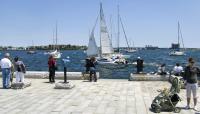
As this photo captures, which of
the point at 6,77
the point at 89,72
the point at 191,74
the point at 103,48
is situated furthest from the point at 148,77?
the point at 103,48

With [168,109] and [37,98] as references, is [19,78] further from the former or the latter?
[168,109]

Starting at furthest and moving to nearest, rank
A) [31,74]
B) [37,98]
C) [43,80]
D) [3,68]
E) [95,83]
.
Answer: [31,74], [43,80], [95,83], [3,68], [37,98]

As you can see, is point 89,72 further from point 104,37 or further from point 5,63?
point 104,37

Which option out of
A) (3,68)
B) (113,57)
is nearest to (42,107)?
(3,68)

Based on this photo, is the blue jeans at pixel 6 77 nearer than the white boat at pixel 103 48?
Yes

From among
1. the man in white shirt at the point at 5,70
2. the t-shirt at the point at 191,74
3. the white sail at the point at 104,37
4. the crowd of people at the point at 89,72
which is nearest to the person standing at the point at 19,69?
the crowd of people at the point at 89,72

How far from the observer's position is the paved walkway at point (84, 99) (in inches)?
662

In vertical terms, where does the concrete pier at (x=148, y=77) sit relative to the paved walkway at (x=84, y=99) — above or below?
above

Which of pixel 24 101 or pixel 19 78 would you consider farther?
pixel 19 78

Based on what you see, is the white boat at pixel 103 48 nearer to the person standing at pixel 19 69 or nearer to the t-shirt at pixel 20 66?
the person standing at pixel 19 69

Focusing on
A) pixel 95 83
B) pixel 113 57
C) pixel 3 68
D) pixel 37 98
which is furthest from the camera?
pixel 113 57

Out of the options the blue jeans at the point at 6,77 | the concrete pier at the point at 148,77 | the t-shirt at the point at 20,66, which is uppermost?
the t-shirt at the point at 20,66

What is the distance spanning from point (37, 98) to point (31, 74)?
10.9 meters

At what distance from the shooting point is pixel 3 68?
2367 cm
